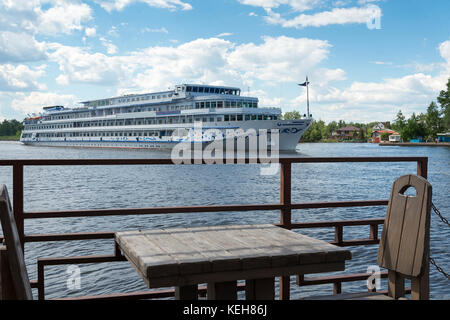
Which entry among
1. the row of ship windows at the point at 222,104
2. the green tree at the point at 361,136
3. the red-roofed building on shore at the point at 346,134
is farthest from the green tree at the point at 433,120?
the row of ship windows at the point at 222,104

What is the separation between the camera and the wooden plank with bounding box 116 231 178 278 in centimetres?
211

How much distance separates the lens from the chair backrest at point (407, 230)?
249 centimetres

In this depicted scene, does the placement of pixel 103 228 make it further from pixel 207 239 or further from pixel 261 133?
pixel 261 133

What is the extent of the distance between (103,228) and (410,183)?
12.9 metres

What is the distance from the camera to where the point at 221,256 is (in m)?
2.26

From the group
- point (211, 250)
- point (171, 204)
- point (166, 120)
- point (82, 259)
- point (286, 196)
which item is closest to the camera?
point (211, 250)

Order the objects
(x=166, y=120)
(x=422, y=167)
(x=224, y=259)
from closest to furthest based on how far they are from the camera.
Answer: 1. (x=224, y=259)
2. (x=422, y=167)
3. (x=166, y=120)

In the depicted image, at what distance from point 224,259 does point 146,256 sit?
15.2 inches

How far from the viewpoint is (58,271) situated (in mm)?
9211

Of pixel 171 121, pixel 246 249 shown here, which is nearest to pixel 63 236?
pixel 246 249

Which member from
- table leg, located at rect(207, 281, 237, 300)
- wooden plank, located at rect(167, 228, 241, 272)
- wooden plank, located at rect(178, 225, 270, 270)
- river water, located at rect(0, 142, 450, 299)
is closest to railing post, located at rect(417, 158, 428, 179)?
wooden plank, located at rect(178, 225, 270, 270)

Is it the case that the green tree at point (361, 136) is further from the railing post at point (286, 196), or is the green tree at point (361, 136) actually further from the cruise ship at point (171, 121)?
the railing post at point (286, 196)

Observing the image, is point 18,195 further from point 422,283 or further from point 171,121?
point 171,121

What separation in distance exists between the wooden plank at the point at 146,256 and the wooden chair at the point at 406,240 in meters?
0.87
